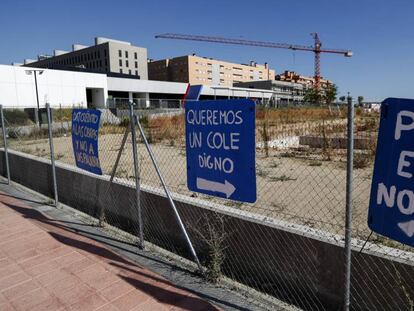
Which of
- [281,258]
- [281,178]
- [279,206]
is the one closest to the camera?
[281,258]

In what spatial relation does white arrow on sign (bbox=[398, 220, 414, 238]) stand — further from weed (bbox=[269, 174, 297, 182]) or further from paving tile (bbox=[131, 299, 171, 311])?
weed (bbox=[269, 174, 297, 182])

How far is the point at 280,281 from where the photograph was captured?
3.30 meters

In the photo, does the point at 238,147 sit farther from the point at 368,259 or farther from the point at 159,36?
the point at 159,36

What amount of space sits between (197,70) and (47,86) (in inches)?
2940

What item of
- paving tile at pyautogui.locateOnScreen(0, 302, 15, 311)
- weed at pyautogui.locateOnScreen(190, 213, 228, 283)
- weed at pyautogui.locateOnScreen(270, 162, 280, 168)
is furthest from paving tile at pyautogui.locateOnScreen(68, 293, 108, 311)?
weed at pyautogui.locateOnScreen(270, 162, 280, 168)

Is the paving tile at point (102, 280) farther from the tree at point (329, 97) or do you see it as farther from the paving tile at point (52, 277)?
the tree at point (329, 97)

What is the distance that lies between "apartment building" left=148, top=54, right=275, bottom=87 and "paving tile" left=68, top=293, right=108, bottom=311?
372 ft

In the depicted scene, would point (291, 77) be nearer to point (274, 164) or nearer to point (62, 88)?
point (62, 88)

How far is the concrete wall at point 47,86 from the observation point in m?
46.1

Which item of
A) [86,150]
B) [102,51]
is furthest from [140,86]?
[86,150]

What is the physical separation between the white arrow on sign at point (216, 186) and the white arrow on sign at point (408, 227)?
146 centimetres

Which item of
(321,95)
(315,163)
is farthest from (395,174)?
(321,95)

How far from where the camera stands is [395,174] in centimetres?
211

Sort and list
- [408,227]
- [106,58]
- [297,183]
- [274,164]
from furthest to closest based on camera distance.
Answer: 1. [106,58]
2. [274,164]
3. [297,183]
4. [408,227]
